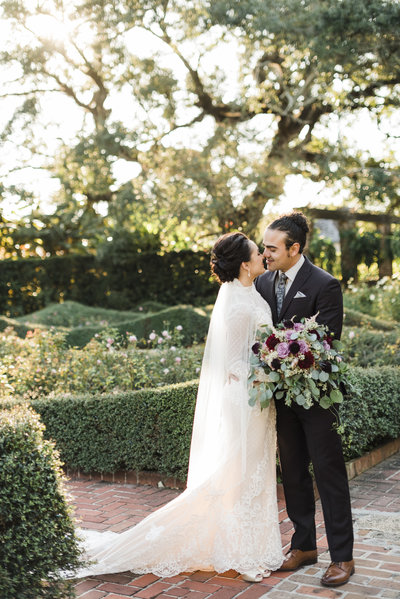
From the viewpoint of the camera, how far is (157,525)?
3.60 m

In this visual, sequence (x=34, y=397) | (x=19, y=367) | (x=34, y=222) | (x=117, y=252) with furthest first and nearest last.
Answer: (x=34, y=222) < (x=117, y=252) < (x=19, y=367) < (x=34, y=397)

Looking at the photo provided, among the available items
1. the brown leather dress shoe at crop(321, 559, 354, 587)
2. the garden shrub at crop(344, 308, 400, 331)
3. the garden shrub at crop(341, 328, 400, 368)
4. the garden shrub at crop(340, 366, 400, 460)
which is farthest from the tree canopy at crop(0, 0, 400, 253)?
the brown leather dress shoe at crop(321, 559, 354, 587)

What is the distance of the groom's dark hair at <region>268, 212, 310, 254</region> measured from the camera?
3.51 meters

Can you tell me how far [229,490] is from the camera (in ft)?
11.6

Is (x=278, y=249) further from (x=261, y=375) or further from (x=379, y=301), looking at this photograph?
(x=379, y=301)

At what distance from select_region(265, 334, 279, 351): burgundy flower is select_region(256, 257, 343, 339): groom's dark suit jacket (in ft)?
0.62

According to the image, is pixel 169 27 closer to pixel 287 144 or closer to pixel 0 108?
pixel 287 144

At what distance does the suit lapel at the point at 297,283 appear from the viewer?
139 inches

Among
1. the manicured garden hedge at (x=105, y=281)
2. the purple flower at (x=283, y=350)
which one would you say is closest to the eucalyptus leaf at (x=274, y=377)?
the purple flower at (x=283, y=350)

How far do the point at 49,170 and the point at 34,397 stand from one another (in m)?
11.8

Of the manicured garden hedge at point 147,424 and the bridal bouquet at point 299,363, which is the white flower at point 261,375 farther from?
the manicured garden hedge at point 147,424

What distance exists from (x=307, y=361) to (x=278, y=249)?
649 mm

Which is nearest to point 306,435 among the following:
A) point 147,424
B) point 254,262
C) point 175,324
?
point 254,262

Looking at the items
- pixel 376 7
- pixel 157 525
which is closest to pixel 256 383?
pixel 157 525
